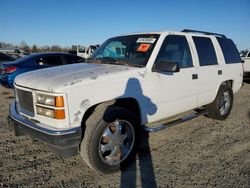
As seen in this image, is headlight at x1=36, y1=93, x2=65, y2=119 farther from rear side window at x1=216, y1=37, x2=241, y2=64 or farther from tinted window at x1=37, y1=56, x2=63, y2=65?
tinted window at x1=37, y1=56, x2=63, y2=65

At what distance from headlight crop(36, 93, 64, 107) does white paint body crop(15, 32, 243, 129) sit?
2.6 inches

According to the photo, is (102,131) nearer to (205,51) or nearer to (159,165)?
(159,165)

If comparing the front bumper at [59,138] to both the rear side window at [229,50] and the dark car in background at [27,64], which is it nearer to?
the rear side window at [229,50]

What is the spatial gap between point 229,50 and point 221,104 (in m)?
1.35

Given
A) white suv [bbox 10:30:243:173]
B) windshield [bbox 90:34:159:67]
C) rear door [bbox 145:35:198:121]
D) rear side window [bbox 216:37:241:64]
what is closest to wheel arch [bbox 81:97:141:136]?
white suv [bbox 10:30:243:173]

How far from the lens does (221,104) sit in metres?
5.93

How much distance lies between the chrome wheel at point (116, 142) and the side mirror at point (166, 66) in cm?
97

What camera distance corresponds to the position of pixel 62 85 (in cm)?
298

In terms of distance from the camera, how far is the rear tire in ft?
18.5

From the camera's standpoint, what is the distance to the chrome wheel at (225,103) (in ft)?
19.4

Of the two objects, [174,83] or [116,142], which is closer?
[116,142]

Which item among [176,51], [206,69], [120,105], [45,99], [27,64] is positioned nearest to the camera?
[45,99]

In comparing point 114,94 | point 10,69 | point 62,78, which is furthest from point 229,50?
point 10,69

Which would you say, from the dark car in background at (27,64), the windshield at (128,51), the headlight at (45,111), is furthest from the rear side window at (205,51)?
the dark car in background at (27,64)
